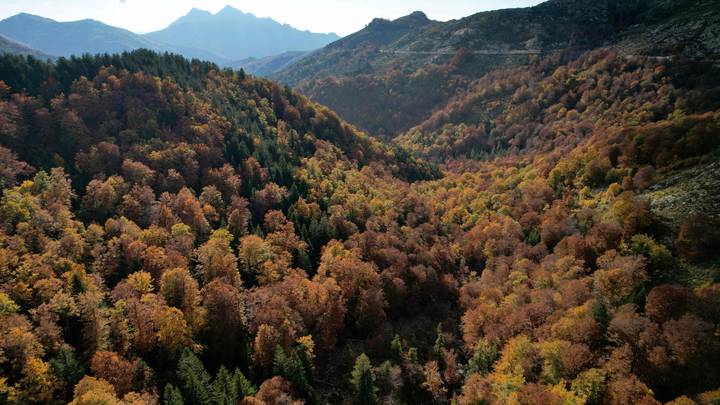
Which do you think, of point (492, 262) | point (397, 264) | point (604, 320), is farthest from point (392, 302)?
point (604, 320)

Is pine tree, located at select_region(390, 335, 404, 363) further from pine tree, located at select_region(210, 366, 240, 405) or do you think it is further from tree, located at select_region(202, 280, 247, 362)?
pine tree, located at select_region(210, 366, 240, 405)

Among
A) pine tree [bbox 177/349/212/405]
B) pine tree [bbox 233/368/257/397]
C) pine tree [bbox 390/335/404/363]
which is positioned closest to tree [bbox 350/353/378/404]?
pine tree [bbox 390/335/404/363]

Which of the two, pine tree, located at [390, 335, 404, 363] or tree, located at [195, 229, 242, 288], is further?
tree, located at [195, 229, 242, 288]

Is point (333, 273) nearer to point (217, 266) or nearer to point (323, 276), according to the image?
point (323, 276)

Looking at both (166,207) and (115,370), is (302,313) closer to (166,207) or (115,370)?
(115,370)

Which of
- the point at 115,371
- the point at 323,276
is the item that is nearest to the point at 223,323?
the point at 115,371

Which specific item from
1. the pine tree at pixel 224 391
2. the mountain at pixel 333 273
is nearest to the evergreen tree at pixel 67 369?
the mountain at pixel 333 273
